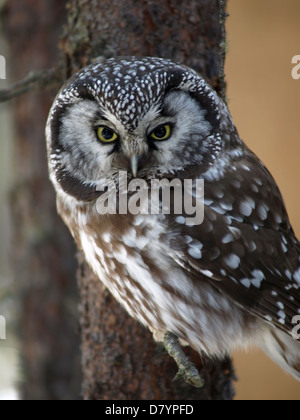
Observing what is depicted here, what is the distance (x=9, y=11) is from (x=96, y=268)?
2.67m

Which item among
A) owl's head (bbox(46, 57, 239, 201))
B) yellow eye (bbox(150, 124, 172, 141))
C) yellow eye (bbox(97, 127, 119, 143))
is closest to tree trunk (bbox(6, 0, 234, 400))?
owl's head (bbox(46, 57, 239, 201))

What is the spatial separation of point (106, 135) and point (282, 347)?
1.10 meters

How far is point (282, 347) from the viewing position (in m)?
2.22

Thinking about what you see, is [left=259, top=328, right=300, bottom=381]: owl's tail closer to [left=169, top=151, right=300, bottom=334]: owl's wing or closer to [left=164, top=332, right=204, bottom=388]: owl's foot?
[left=169, top=151, right=300, bottom=334]: owl's wing

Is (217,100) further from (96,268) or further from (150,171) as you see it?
(96,268)

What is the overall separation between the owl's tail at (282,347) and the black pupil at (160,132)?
0.90 metres

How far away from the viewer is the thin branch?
8.30 ft

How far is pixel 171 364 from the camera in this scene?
8.15 feet

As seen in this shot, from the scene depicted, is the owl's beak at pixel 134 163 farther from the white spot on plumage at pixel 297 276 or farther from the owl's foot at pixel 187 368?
the white spot on plumage at pixel 297 276

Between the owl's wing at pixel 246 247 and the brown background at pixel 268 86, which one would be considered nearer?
the owl's wing at pixel 246 247

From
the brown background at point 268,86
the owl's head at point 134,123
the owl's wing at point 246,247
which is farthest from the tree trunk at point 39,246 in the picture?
the owl's wing at point 246,247

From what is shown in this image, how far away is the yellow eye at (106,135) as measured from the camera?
1862 millimetres

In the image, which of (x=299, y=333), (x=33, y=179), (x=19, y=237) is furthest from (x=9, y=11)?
(x=299, y=333)

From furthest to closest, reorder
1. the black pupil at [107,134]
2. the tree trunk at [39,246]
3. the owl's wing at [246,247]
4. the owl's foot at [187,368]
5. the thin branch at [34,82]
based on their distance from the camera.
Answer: the tree trunk at [39,246], the thin branch at [34,82], the owl's wing at [246,247], the black pupil at [107,134], the owl's foot at [187,368]
